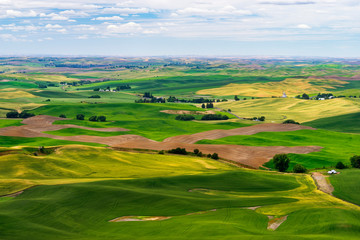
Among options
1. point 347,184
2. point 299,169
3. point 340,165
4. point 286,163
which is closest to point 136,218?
point 347,184

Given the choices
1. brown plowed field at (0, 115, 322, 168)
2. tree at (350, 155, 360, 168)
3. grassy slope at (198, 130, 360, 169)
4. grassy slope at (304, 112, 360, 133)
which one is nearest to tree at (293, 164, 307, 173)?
grassy slope at (198, 130, 360, 169)

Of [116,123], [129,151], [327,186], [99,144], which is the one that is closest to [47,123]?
[116,123]

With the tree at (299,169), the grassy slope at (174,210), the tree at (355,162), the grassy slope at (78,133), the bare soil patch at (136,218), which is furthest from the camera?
the grassy slope at (78,133)

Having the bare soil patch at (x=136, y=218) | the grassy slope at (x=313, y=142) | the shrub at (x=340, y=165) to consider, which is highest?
the bare soil patch at (x=136, y=218)

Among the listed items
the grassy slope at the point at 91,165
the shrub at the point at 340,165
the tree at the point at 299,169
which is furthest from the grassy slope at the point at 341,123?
the grassy slope at the point at 91,165

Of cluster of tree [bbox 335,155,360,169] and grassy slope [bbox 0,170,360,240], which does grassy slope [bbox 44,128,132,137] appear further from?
cluster of tree [bbox 335,155,360,169]

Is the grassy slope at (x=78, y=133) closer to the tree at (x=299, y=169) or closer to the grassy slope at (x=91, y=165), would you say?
the grassy slope at (x=91, y=165)
